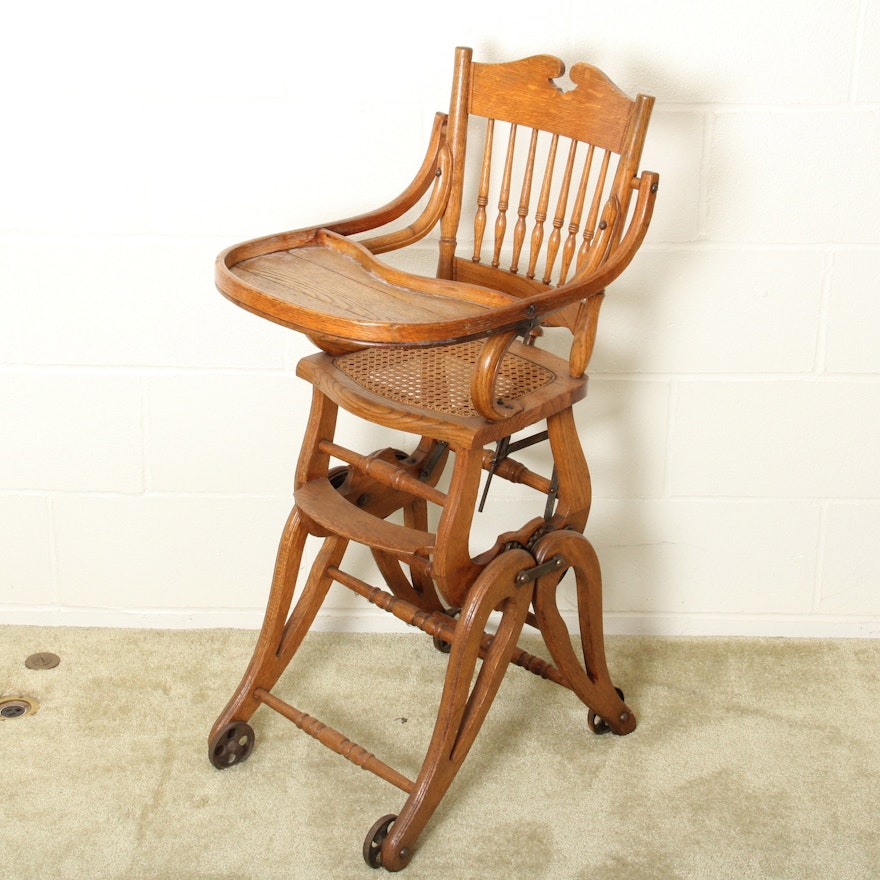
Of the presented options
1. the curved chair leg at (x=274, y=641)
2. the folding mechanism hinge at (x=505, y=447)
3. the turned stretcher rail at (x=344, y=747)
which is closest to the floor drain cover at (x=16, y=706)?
the curved chair leg at (x=274, y=641)

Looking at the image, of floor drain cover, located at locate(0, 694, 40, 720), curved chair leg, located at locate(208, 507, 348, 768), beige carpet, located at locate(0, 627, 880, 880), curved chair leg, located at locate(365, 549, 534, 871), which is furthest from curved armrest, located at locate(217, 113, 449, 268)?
floor drain cover, located at locate(0, 694, 40, 720)

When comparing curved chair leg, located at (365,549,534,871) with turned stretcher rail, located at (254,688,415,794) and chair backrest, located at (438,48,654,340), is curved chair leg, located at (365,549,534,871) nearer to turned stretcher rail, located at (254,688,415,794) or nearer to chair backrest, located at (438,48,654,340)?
turned stretcher rail, located at (254,688,415,794)

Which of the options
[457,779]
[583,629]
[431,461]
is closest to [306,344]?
[431,461]

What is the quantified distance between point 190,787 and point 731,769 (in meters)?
0.97

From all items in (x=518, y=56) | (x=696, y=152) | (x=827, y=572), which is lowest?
(x=827, y=572)

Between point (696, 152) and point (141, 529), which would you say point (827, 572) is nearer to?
point (696, 152)

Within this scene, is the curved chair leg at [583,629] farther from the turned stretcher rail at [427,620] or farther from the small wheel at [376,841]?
the small wheel at [376,841]

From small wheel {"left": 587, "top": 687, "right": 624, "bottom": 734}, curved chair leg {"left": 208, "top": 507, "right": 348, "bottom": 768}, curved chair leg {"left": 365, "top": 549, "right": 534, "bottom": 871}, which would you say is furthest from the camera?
small wheel {"left": 587, "top": 687, "right": 624, "bottom": 734}

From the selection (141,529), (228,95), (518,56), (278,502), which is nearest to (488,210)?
(518,56)

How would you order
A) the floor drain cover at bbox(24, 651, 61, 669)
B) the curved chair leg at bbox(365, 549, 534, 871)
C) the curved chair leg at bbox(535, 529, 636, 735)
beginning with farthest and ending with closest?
the floor drain cover at bbox(24, 651, 61, 669)
the curved chair leg at bbox(535, 529, 636, 735)
the curved chair leg at bbox(365, 549, 534, 871)

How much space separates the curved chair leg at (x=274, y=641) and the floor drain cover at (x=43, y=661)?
0.48 m

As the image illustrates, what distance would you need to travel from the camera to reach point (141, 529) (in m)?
2.54

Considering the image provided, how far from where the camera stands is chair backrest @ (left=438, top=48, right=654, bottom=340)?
6.16ft

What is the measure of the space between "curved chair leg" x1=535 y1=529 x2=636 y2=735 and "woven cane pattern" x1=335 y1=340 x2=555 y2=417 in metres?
0.27
